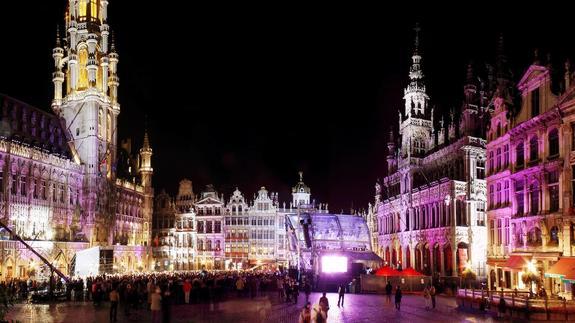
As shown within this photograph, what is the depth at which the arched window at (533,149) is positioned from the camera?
39.2m

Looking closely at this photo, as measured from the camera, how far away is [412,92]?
69.8 metres

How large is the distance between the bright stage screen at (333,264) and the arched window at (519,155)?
15.6m

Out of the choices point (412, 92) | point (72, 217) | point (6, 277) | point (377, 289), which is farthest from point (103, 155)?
point (377, 289)

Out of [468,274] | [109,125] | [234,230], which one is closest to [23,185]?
[109,125]

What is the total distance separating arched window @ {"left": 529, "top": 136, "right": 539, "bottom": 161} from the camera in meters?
39.2

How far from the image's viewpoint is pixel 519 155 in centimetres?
4156

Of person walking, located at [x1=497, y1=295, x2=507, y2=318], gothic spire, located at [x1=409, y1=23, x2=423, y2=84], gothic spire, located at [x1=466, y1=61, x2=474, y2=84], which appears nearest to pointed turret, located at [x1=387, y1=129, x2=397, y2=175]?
gothic spire, located at [x1=409, y1=23, x2=423, y2=84]

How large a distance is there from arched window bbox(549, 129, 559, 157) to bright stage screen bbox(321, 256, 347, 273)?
1895 centimetres

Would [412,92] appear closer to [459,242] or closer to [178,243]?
[459,242]

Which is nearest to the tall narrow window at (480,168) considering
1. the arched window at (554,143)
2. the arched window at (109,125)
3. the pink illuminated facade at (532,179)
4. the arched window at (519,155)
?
the pink illuminated facade at (532,179)

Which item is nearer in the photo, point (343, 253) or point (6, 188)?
point (343, 253)

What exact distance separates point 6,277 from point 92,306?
26.7 meters

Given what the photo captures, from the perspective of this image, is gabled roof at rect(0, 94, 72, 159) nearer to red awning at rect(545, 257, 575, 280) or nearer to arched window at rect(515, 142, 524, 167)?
arched window at rect(515, 142, 524, 167)

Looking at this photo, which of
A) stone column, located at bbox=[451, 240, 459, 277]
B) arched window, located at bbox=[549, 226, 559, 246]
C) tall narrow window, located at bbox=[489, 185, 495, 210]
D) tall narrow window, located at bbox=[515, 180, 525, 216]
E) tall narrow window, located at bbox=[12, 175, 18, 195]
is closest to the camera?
arched window, located at bbox=[549, 226, 559, 246]
